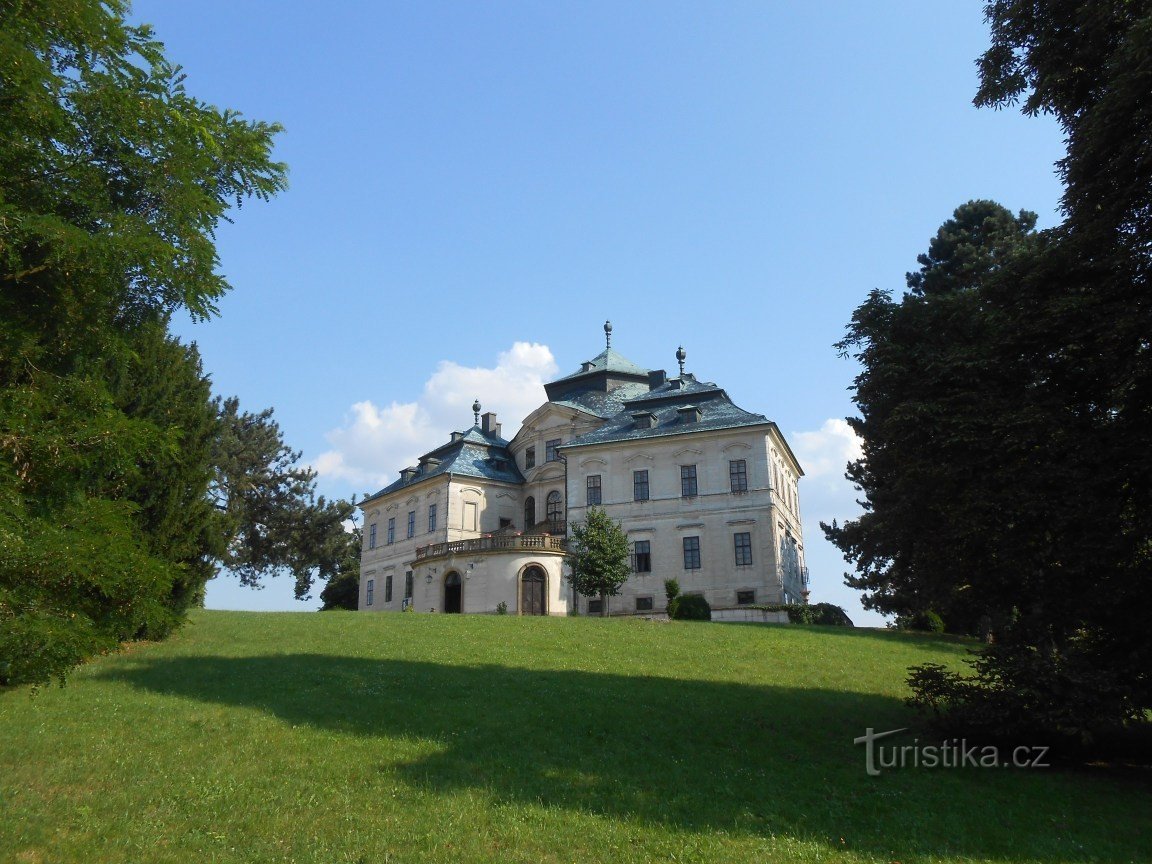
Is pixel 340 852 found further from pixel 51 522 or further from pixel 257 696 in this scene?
pixel 257 696

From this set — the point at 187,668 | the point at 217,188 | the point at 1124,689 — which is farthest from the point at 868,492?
the point at 217,188

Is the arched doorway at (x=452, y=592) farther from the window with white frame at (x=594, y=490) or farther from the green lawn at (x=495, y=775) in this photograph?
the green lawn at (x=495, y=775)

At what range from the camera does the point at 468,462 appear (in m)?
52.9

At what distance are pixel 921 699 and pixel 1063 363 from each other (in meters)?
6.24

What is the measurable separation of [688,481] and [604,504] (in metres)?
4.95

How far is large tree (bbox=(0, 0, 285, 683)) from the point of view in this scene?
9.33 m

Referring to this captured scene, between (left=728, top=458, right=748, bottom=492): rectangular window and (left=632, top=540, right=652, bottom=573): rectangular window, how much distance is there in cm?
554

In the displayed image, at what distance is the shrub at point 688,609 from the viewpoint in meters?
36.8

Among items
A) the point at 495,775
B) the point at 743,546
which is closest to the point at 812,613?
the point at 743,546

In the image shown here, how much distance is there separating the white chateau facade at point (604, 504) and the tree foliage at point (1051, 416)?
27.4m

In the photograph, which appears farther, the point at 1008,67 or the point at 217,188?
the point at 1008,67

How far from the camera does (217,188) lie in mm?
12375

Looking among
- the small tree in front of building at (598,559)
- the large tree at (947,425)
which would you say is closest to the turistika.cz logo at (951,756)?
the large tree at (947,425)

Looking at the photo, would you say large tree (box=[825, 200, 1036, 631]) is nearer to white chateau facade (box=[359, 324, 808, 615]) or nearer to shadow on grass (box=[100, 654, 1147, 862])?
shadow on grass (box=[100, 654, 1147, 862])
